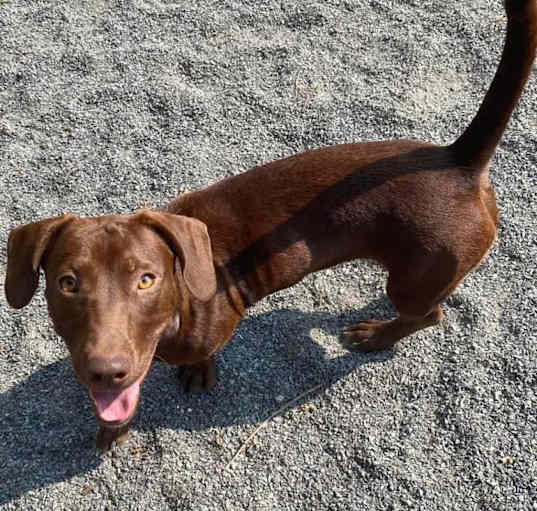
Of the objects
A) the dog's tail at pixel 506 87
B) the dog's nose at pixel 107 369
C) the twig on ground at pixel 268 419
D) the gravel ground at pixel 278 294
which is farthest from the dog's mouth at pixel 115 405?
the dog's tail at pixel 506 87

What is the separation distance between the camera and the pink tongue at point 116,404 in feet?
9.78

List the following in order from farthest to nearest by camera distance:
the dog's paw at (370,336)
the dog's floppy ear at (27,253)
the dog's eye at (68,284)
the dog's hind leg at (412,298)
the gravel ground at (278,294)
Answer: the dog's paw at (370,336), the gravel ground at (278,294), the dog's hind leg at (412,298), the dog's floppy ear at (27,253), the dog's eye at (68,284)

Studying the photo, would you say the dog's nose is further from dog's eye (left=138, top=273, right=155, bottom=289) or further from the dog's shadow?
the dog's shadow

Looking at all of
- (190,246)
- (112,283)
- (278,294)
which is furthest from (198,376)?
(112,283)

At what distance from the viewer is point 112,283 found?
270cm

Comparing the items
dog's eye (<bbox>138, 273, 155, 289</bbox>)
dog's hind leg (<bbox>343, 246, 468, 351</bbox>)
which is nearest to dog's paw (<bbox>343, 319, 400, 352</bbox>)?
dog's hind leg (<bbox>343, 246, 468, 351</bbox>)

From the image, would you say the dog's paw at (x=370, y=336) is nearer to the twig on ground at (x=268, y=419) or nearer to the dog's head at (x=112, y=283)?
the twig on ground at (x=268, y=419)

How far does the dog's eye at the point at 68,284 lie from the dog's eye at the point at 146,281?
28cm

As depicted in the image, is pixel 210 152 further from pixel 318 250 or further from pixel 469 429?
pixel 469 429

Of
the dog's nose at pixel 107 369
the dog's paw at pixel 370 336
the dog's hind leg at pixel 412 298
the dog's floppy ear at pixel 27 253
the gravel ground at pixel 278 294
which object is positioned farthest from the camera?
the dog's paw at pixel 370 336

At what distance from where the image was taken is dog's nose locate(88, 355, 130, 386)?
2.55 metres

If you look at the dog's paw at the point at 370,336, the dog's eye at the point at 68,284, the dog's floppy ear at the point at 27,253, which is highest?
the dog's eye at the point at 68,284

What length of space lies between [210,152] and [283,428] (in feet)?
7.64

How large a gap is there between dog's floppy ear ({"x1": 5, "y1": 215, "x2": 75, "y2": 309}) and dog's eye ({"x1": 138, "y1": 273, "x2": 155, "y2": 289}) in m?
0.49
